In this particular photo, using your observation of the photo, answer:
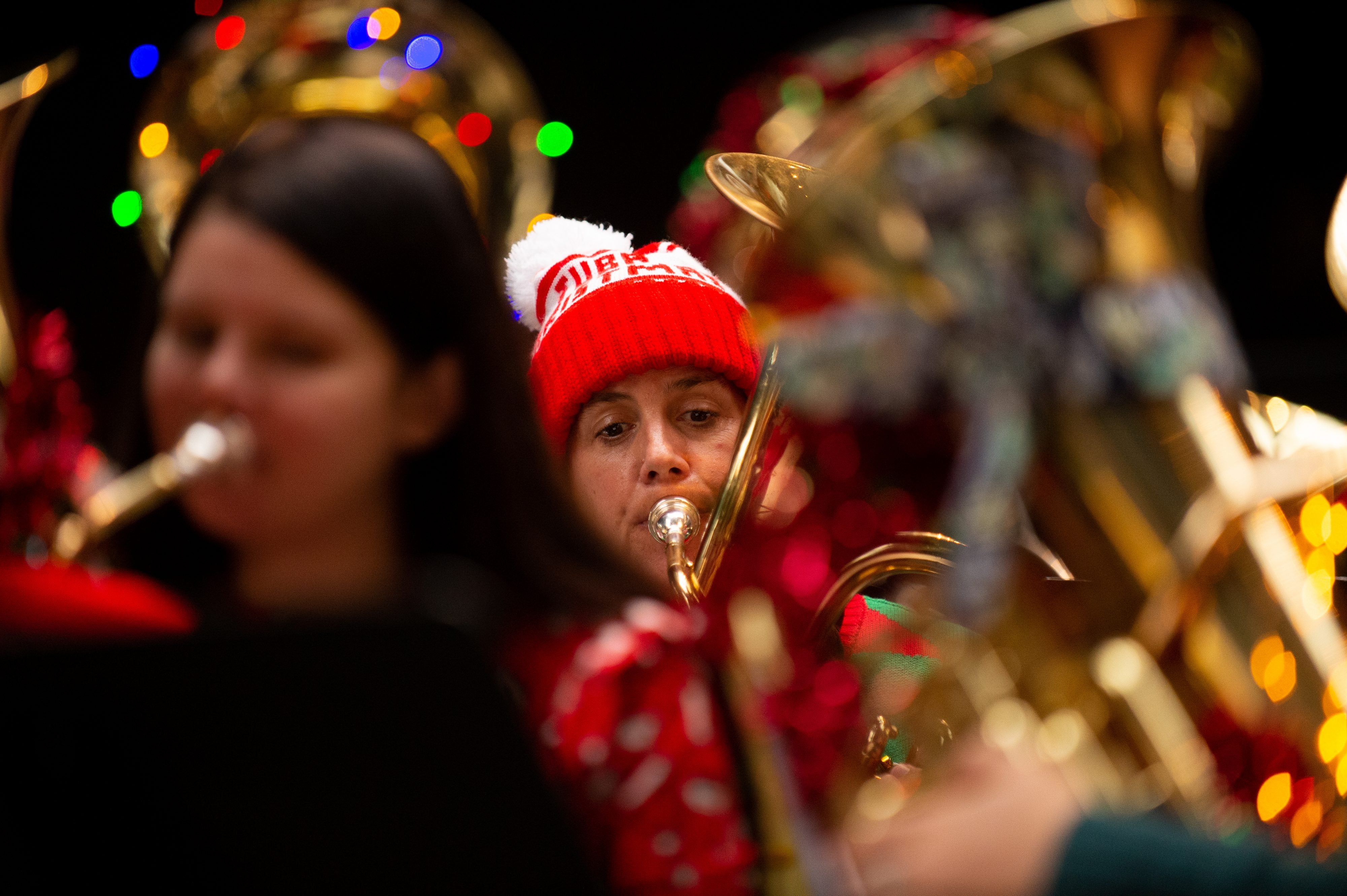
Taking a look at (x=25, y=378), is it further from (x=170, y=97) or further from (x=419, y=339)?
(x=170, y=97)

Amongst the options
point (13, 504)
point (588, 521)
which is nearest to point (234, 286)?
point (588, 521)

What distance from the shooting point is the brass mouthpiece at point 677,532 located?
1140 mm

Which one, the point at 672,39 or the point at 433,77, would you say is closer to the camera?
the point at 433,77

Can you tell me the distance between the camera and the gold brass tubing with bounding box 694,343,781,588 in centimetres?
108

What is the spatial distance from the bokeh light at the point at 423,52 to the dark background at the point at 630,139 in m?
0.35

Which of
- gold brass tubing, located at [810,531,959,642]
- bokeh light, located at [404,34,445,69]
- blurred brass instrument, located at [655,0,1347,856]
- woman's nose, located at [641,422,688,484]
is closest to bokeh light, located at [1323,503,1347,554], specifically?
blurred brass instrument, located at [655,0,1347,856]

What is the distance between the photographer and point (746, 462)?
3.57 ft

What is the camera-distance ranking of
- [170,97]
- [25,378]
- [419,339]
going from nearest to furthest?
1. [419,339]
2. [25,378]
3. [170,97]

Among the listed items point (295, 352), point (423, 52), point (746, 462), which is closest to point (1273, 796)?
point (746, 462)

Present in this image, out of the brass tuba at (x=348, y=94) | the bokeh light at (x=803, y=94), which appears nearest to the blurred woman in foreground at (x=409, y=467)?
the brass tuba at (x=348, y=94)

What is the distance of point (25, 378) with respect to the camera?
1095 mm

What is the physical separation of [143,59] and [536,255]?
4.97ft

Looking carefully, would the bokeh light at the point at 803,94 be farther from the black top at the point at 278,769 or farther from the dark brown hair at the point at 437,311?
the black top at the point at 278,769

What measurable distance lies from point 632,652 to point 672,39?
252 cm
